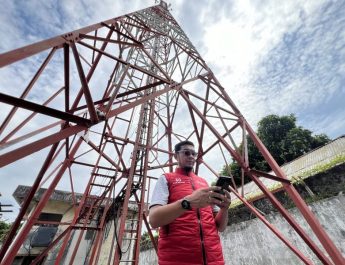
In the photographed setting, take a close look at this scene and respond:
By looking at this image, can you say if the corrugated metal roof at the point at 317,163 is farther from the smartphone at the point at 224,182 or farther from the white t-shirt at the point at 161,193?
the white t-shirt at the point at 161,193

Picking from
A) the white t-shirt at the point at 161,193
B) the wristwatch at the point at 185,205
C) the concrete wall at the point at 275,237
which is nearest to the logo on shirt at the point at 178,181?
the white t-shirt at the point at 161,193

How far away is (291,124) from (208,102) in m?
17.9

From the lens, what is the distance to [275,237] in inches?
181

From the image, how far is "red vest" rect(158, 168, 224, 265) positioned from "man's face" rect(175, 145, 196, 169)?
0.40 metres

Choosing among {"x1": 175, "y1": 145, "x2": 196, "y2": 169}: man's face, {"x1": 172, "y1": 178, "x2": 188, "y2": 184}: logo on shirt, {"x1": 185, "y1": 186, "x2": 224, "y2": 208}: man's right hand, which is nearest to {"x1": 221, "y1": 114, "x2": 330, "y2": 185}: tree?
{"x1": 175, "y1": 145, "x2": 196, "y2": 169}: man's face

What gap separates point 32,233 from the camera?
1077 cm

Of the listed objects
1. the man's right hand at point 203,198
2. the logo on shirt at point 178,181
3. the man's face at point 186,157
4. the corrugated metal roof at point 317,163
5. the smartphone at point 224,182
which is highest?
the corrugated metal roof at point 317,163

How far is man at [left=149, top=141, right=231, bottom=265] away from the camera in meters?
1.53

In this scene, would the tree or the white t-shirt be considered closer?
the white t-shirt

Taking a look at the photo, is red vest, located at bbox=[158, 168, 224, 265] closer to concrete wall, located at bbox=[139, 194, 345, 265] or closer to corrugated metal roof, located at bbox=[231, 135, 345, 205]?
concrete wall, located at bbox=[139, 194, 345, 265]

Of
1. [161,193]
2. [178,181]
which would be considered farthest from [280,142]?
[161,193]

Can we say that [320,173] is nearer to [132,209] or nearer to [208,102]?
[208,102]

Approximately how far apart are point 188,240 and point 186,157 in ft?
3.16

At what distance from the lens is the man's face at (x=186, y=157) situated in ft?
7.86
